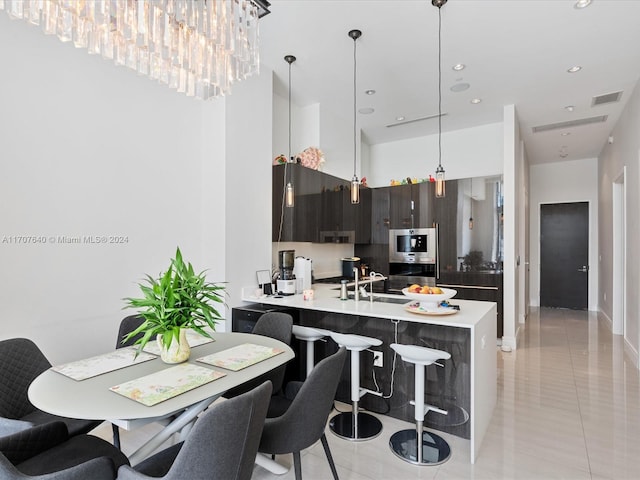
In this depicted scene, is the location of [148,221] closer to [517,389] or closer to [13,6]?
[13,6]

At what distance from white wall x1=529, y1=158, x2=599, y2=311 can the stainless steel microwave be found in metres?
4.34

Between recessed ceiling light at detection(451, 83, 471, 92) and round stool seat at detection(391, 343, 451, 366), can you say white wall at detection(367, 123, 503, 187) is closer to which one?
recessed ceiling light at detection(451, 83, 471, 92)

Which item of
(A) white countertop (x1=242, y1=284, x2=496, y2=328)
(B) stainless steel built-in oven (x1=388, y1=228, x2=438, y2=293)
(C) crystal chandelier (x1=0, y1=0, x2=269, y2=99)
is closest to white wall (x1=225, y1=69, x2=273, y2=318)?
(A) white countertop (x1=242, y1=284, x2=496, y2=328)

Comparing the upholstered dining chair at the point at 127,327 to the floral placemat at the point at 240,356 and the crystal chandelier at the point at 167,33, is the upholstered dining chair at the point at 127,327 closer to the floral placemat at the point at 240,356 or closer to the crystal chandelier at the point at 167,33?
the floral placemat at the point at 240,356

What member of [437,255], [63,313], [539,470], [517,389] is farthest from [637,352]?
[63,313]

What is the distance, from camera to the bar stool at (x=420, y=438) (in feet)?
7.68

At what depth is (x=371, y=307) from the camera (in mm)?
2938

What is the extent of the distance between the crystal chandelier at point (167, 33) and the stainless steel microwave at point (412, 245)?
3970mm

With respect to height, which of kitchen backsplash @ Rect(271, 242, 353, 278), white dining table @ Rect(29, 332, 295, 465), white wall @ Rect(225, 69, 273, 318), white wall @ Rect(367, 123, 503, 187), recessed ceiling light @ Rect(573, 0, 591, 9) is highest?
recessed ceiling light @ Rect(573, 0, 591, 9)

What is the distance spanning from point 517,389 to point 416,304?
1.59 metres

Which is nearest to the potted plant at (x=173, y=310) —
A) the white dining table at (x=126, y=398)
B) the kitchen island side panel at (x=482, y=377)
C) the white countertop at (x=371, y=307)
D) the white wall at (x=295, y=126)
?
the white dining table at (x=126, y=398)

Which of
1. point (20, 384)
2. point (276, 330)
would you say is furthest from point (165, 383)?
point (276, 330)

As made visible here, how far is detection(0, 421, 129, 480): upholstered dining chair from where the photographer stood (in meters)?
1.37

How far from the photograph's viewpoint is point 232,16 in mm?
1963
